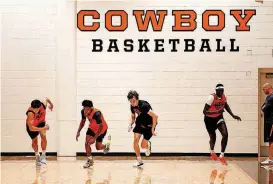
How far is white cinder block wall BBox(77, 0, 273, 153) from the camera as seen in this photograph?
1697cm

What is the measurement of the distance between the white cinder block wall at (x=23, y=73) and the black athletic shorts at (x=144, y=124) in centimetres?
375

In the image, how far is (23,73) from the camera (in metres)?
17.0

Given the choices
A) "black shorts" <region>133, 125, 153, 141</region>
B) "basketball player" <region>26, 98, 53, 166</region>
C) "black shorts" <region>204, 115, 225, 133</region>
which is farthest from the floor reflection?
"basketball player" <region>26, 98, 53, 166</region>

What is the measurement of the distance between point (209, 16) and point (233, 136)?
358cm

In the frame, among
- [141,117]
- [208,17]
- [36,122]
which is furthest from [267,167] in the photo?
[36,122]

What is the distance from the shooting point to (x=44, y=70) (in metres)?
17.0

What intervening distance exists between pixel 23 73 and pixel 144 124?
469 centimetres

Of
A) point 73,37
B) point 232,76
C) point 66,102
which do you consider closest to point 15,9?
point 73,37

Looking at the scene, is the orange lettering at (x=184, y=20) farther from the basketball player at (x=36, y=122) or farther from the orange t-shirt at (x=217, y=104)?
the basketball player at (x=36, y=122)

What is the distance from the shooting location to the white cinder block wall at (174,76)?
17.0m

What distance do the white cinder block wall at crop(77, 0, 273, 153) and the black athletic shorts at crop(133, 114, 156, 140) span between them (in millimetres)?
2799

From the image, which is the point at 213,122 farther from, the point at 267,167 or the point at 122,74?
the point at 122,74

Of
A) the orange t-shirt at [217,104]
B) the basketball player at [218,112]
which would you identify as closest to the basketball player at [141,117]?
the basketball player at [218,112]

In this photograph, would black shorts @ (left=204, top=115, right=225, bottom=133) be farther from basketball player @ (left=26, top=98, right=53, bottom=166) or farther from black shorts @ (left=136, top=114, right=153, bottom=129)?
basketball player @ (left=26, top=98, right=53, bottom=166)
